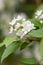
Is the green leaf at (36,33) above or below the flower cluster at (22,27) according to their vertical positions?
below

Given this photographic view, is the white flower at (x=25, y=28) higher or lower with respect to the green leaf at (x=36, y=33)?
higher

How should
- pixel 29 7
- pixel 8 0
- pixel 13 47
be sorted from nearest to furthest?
1. pixel 13 47
2. pixel 29 7
3. pixel 8 0

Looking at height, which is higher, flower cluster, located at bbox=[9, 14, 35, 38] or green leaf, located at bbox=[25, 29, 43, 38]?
flower cluster, located at bbox=[9, 14, 35, 38]

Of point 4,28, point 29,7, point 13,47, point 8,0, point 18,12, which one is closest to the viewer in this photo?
point 13,47

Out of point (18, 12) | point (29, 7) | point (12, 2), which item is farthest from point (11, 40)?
point (12, 2)

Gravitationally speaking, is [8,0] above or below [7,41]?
above

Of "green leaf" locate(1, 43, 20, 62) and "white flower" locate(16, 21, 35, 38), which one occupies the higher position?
"white flower" locate(16, 21, 35, 38)

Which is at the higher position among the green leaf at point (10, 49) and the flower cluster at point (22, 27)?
the flower cluster at point (22, 27)

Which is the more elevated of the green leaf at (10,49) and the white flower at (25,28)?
the white flower at (25,28)

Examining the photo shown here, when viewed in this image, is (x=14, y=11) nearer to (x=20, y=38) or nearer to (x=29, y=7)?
(x=29, y=7)

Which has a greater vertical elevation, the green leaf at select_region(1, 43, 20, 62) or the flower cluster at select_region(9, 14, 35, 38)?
the flower cluster at select_region(9, 14, 35, 38)

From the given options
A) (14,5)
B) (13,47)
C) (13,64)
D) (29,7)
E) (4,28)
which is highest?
(14,5)
